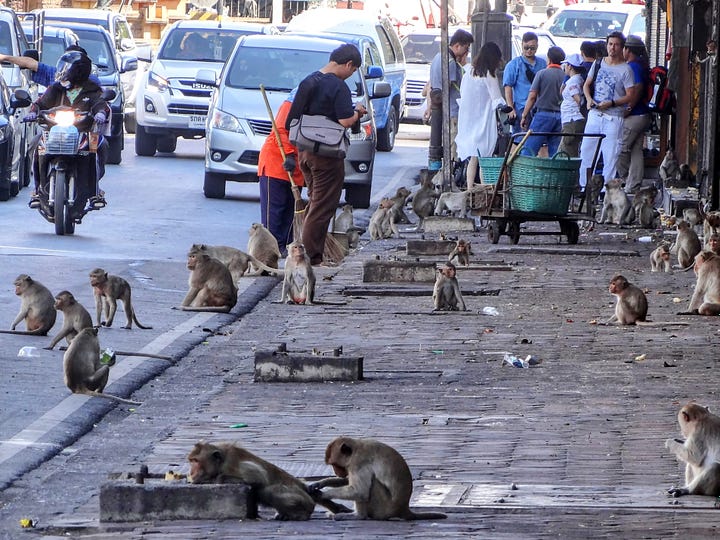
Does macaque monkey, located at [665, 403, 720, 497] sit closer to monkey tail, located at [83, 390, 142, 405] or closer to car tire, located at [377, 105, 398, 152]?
monkey tail, located at [83, 390, 142, 405]

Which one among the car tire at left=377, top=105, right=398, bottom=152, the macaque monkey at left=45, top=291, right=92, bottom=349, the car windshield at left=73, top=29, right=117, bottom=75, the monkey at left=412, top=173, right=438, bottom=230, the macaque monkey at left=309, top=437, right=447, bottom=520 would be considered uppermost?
the macaque monkey at left=309, top=437, right=447, bottom=520

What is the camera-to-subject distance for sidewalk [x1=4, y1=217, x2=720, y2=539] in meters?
5.84

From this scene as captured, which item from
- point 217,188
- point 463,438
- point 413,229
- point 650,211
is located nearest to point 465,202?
point 413,229

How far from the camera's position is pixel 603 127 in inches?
780

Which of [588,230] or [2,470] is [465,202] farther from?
[2,470]

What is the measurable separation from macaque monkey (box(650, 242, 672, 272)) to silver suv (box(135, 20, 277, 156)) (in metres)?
12.2

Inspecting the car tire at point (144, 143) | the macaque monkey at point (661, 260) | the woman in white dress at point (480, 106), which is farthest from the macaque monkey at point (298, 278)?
the car tire at point (144, 143)

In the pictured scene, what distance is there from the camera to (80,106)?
55.2 feet

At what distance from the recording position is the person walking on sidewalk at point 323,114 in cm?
1442

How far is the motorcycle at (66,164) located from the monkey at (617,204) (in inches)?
237

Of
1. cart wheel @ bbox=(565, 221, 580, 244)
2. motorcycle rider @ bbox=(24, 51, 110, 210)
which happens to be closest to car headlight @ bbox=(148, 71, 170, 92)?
motorcycle rider @ bbox=(24, 51, 110, 210)

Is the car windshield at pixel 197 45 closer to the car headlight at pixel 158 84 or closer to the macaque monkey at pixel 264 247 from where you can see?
the car headlight at pixel 158 84

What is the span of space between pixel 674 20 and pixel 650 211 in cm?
544

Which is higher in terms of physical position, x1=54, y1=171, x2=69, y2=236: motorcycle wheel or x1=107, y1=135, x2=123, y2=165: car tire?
x1=54, y1=171, x2=69, y2=236: motorcycle wheel
